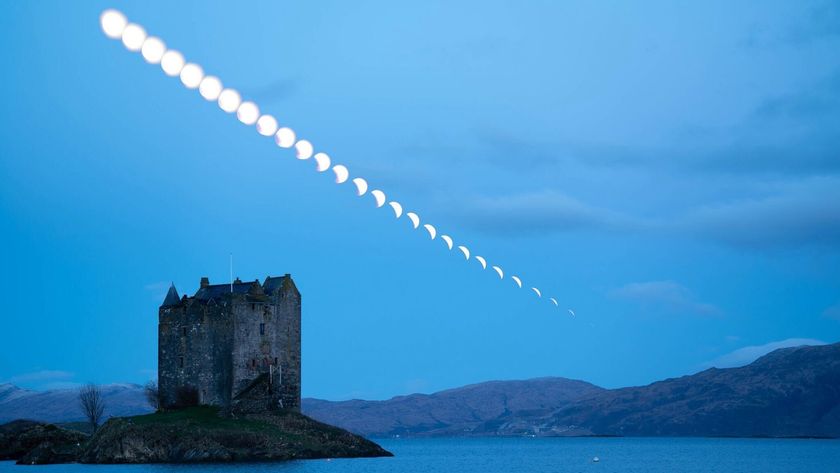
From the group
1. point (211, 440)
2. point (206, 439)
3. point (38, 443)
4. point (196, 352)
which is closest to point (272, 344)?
point (196, 352)

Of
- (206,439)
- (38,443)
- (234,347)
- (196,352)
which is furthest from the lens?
(38,443)

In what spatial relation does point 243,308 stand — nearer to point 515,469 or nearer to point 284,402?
point 284,402

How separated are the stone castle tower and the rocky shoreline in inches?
74.6

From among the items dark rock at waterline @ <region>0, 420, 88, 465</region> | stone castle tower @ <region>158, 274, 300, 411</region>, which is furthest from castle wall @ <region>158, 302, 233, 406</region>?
dark rock at waterline @ <region>0, 420, 88, 465</region>

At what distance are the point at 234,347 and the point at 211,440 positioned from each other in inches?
351

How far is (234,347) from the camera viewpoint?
8306 cm

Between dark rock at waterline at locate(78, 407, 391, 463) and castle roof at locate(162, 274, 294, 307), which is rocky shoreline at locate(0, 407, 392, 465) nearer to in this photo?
dark rock at waterline at locate(78, 407, 391, 463)

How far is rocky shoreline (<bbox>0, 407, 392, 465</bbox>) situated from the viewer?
76125 mm

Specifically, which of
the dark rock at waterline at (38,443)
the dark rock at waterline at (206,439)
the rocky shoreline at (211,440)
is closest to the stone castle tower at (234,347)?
the rocky shoreline at (211,440)

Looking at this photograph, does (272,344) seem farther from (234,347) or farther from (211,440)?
(211,440)

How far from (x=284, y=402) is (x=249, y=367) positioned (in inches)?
153

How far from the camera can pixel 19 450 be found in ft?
322

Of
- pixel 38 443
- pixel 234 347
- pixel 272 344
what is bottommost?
pixel 38 443

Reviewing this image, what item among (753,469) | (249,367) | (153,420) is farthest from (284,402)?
(753,469)
